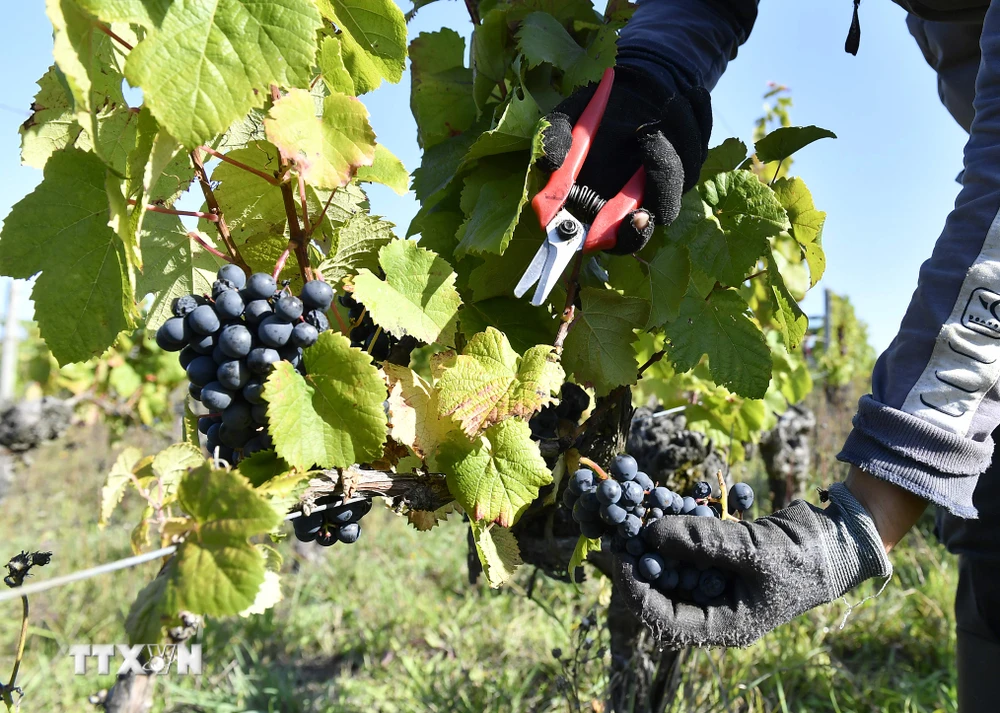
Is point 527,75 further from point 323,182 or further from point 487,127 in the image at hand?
point 323,182

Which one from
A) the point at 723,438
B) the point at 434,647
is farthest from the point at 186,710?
the point at 723,438

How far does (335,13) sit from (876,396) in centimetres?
110

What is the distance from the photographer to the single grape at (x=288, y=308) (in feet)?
2.88

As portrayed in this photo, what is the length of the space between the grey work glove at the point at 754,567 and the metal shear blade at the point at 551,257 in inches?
17.1

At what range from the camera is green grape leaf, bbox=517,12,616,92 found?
1.19 metres

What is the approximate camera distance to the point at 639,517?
1.11 metres

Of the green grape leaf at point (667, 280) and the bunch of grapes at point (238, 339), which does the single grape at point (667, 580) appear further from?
the bunch of grapes at point (238, 339)

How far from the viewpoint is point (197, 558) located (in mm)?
753

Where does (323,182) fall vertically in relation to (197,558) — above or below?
above

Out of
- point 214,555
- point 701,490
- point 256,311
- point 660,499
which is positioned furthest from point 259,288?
point 701,490

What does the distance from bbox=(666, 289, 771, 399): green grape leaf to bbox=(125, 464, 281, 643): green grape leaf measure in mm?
838

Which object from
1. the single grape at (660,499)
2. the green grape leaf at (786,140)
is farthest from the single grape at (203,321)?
the green grape leaf at (786,140)

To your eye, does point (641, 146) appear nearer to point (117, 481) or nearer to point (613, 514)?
point (613, 514)

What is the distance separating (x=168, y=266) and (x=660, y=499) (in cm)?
93
